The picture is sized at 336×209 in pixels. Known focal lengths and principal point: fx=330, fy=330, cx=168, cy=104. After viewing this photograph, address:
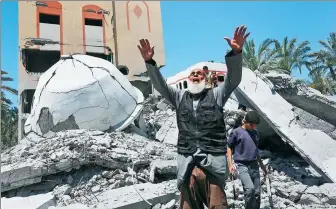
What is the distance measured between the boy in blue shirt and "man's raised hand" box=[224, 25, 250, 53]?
6.55 feet

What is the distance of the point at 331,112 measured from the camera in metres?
6.63

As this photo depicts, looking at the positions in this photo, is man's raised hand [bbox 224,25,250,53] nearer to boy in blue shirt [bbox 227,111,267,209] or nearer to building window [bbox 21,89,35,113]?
boy in blue shirt [bbox 227,111,267,209]

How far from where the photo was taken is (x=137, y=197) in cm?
Result: 469

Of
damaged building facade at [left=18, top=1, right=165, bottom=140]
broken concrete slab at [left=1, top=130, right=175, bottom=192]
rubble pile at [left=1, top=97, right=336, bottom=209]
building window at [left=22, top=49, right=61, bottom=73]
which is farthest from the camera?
building window at [left=22, top=49, right=61, bottom=73]

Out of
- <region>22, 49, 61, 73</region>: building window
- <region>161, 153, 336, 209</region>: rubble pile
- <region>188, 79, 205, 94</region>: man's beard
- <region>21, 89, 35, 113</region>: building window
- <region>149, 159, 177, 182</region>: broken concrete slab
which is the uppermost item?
<region>22, 49, 61, 73</region>: building window

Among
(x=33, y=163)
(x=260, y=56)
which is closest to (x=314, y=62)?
(x=260, y=56)

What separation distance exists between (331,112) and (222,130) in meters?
5.12

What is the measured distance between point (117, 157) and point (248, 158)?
3.10 meters

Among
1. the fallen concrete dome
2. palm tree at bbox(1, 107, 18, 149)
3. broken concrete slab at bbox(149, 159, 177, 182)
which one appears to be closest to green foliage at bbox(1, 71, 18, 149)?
palm tree at bbox(1, 107, 18, 149)

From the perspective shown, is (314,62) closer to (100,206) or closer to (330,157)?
(330,157)

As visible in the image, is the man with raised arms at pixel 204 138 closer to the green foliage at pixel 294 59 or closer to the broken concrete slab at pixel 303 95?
the broken concrete slab at pixel 303 95

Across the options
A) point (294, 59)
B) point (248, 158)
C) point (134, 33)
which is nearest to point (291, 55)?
point (294, 59)

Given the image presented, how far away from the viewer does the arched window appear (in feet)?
69.3

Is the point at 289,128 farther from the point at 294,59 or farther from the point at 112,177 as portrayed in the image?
the point at 294,59
